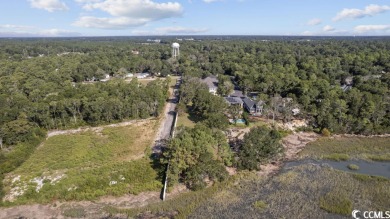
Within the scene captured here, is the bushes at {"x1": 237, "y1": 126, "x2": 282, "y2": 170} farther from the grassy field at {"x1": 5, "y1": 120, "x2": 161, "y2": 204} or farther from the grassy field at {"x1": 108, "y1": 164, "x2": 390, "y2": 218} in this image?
the grassy field at {"x1": 5, "y1": 120, "x2": 161, "y2": 204}

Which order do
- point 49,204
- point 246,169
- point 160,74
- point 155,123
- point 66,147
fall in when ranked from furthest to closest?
point 160,74, point 155,123, point 66,147, point 246,169, point 49,204

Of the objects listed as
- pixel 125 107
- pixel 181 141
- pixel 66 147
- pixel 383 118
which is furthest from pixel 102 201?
pixel 383 118

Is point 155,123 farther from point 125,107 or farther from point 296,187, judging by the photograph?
point 296,187

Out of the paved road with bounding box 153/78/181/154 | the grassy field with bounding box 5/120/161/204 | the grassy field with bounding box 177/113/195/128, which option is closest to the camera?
the grassy field with bounding box 5/120/161/204

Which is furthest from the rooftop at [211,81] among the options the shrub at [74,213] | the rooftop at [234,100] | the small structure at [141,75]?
the shrub at [74,213]

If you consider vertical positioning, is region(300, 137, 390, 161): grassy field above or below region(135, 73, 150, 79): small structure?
below

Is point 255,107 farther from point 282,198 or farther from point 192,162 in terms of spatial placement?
point 282,198

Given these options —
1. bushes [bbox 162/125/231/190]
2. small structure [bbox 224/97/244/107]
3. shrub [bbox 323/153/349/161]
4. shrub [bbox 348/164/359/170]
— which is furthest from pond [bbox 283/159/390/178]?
small structure [bbox 224/97/244/107]
